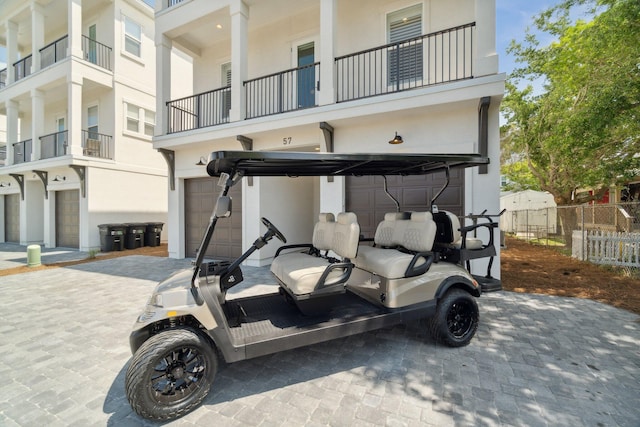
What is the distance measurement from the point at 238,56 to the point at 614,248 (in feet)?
33.5

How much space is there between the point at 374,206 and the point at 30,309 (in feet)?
20.8

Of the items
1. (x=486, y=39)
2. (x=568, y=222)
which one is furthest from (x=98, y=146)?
(x=568, y=222)

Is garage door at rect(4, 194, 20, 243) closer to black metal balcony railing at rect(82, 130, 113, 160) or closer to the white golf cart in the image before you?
black metal balcony railing at rect(82, 130, 113, 160)

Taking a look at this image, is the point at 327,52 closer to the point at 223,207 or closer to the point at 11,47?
the point at 223,207

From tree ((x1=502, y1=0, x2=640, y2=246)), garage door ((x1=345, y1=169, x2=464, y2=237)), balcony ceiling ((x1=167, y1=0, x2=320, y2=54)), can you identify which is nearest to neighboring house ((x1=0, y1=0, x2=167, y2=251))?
balcony ceiling ((x1=167, y1=0, x2=320, y2=54))

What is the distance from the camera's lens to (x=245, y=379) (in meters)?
2.54

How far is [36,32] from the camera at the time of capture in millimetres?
10922

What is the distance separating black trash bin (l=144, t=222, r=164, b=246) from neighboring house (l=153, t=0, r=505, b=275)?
11.1 ft

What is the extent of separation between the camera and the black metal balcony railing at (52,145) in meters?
11.4

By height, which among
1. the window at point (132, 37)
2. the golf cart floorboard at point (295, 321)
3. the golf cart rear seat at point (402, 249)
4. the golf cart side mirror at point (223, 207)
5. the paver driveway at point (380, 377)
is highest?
the window at point (132, 37)

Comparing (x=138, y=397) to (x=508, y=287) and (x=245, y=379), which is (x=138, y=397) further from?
(x=508, y=287)

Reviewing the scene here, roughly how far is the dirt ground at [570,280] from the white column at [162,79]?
9654mm

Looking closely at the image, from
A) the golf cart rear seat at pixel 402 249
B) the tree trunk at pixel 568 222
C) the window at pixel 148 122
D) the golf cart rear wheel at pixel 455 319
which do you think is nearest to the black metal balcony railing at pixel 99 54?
the window at pixel 148 122

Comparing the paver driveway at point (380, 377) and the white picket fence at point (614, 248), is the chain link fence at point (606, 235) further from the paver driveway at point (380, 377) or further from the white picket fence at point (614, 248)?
the paver driveway at point (380, 377)
